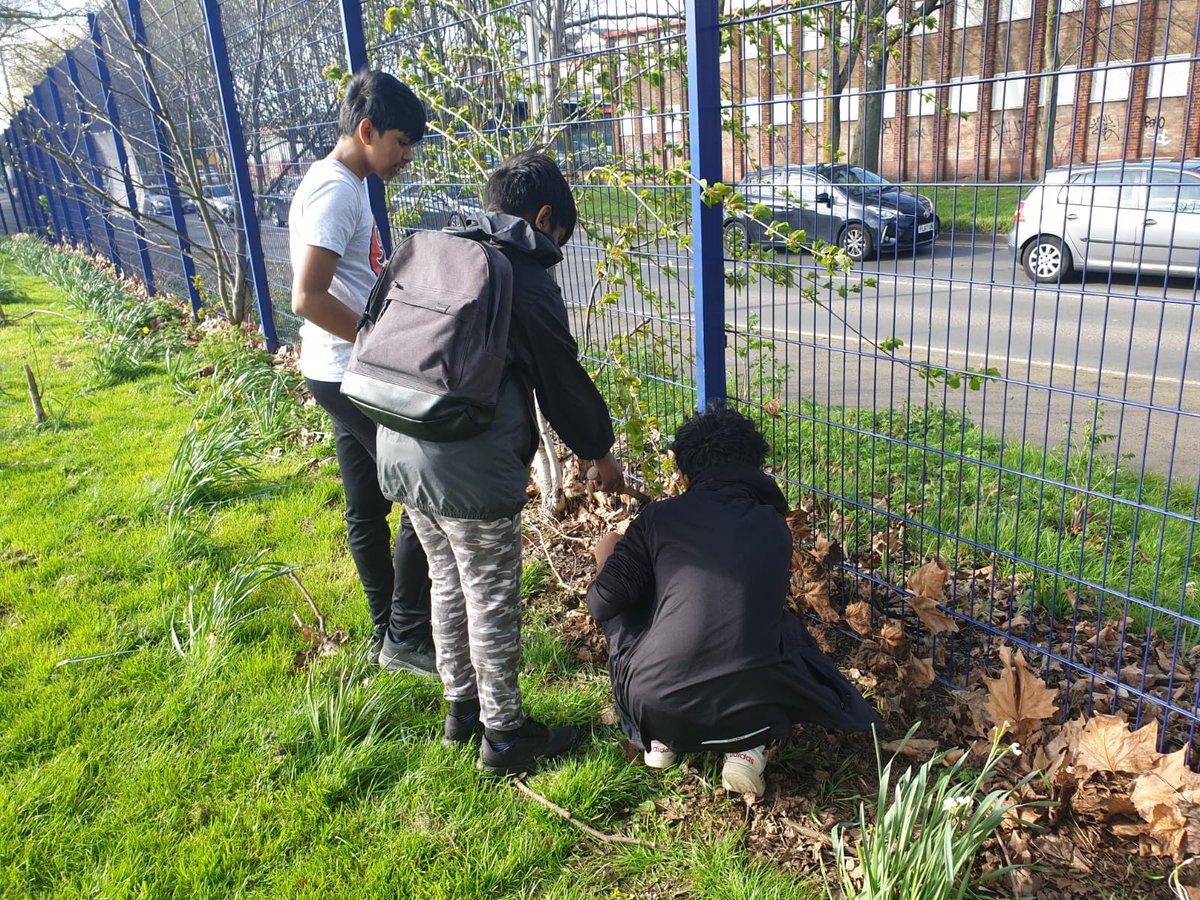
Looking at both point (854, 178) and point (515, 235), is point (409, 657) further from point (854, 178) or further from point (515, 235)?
point (854, 178)

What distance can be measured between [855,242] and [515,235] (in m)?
1.24

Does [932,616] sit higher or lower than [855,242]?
lower

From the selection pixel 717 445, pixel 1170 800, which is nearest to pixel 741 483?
pixel 717 445

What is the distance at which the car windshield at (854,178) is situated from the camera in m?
2.62

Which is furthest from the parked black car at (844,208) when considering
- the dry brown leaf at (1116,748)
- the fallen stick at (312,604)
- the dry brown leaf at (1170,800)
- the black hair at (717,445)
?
the fallen stick at (312,604)

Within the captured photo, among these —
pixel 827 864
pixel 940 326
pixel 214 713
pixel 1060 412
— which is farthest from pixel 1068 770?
pixel 940 326

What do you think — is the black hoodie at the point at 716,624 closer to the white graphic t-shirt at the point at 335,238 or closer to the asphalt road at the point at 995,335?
the asphalt road at the point at 995,335

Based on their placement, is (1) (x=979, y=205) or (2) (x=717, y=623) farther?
(1) (x=979, y=205)

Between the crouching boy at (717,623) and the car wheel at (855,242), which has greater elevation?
the car wheel at (855,242)

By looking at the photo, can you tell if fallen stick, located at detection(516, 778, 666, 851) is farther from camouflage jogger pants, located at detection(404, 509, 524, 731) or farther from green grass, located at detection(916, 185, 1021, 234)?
green grass, located at detection(916, 185, 1021, 234)

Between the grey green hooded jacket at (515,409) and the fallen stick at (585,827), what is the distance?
85cm

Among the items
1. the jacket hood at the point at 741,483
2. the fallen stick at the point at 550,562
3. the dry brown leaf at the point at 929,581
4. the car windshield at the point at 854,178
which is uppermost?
the car windshield at the point at 854,178

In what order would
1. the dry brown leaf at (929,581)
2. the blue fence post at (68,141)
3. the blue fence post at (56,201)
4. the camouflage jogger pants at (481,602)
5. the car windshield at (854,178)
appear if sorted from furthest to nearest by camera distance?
the blue fence post at (56,201), the blue fence post at (68,141), the dry brown leaf at (929,581), the car windshield at (854,178), the camouflage jogger pants at (481,602)

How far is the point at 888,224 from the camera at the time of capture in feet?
8.96
